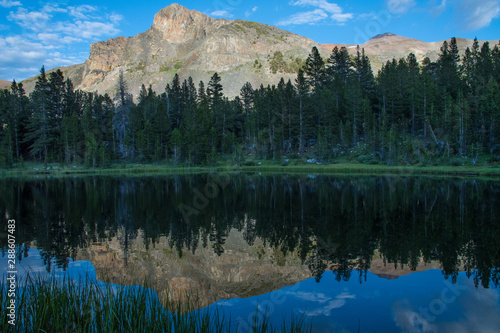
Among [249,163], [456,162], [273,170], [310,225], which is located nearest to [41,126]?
[249,163]

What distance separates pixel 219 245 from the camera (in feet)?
51.4

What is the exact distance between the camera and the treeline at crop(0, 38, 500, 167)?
65688 mm

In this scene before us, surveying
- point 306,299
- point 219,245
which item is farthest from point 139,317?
point 219,245

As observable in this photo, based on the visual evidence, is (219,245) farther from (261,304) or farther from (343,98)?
(343,98)

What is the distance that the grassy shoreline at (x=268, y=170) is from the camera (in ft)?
171

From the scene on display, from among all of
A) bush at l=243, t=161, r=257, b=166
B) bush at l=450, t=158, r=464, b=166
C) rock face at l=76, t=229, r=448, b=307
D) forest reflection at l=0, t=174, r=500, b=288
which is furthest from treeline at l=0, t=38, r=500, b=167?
rock face at l=76, t=229, r=448, b=307

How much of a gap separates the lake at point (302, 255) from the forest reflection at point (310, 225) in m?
0.08

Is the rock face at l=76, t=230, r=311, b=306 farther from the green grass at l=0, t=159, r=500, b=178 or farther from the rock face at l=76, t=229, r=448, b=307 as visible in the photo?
the green grass at l=0, t=159, r=500, b=178

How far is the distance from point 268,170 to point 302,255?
185 ft

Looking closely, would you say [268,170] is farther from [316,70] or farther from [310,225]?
[310,225]

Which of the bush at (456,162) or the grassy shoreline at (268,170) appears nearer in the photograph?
the grassy shoreline at (268,170)

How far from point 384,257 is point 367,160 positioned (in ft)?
186

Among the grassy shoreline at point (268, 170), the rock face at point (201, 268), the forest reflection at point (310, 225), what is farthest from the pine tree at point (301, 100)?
the rock face at point (201, 268)

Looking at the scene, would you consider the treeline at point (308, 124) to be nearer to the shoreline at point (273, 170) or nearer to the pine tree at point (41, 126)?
the pine tree at point (41, 126)
